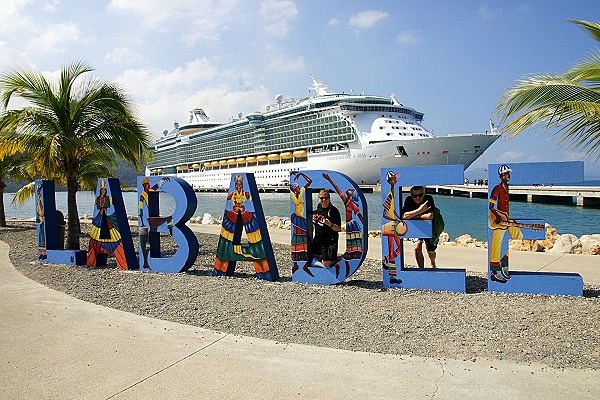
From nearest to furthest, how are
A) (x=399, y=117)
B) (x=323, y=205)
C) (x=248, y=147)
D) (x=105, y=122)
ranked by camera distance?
(x=323, y=205), (x=105, y=122), (x=399, y=117), (x=248, y=147)

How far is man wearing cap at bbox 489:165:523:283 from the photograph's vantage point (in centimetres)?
538

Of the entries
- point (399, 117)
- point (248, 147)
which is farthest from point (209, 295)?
point (248, 147)

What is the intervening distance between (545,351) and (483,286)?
242cm

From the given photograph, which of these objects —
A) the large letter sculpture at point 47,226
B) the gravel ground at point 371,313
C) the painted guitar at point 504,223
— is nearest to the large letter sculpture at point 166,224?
the gravel ground at point 371,313

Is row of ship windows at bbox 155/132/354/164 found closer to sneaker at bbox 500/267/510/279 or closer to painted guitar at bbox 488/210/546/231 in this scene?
painted guitar at bbox 488/210/546/231

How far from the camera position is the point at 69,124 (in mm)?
9375

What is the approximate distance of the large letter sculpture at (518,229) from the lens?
5.18 metres

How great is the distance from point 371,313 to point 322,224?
1.69 metres

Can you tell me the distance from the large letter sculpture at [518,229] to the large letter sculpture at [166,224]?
14.0ft

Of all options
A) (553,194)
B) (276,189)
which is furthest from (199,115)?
(553,194)

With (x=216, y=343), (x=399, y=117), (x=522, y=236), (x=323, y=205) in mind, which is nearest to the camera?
(x=216, y=343)

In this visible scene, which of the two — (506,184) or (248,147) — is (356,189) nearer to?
(506,184)

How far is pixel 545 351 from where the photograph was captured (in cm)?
360

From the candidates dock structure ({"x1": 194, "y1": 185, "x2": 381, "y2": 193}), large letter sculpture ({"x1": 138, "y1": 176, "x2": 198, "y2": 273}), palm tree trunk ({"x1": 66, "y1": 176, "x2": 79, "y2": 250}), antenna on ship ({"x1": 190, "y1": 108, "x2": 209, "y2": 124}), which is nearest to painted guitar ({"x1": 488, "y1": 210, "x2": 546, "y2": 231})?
large letter sculpture ({"x1": 138, "y1": 176, "x2": 198, "y2": 273})
